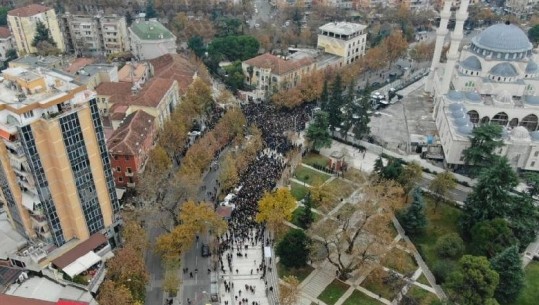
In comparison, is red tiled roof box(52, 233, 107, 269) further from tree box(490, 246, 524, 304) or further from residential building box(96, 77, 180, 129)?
tree box(490, 246, 524, 304)

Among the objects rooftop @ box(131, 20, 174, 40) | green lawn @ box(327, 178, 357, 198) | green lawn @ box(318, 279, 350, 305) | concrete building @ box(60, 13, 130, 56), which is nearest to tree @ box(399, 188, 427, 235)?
green lawn @ box(327, 178, 357, 198)

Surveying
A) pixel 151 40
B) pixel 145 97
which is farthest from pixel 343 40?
pixel 145 97

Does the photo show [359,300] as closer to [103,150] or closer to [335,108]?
[103,150]

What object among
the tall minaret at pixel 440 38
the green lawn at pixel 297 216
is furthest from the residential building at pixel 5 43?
the tall minaret at pixel 440 38

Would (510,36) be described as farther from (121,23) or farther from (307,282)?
(121,23)

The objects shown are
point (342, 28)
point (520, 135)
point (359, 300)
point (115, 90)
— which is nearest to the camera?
point (359, 300)
